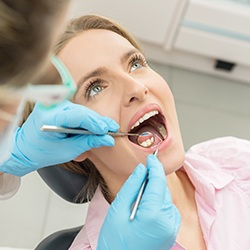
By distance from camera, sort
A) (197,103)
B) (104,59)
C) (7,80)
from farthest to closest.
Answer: (197,103), (104,59), (7,80)

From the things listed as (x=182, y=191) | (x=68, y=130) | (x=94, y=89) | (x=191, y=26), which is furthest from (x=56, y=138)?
(x=191, y=26)

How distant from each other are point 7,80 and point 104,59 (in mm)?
692

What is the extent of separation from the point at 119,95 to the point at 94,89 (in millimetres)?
76

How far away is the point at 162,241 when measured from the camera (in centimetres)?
107

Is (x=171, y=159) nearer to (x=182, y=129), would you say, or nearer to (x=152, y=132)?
(x=152, y=132)

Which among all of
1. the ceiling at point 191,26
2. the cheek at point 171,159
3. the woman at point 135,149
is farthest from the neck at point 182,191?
the ceiling at point 191,26

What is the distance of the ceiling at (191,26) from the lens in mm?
2564

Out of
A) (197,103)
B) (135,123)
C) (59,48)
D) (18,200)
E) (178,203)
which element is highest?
(59,48)

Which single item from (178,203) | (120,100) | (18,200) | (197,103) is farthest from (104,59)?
(197,103)

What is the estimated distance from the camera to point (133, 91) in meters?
1.21

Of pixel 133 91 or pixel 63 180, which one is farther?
pixel 63 180

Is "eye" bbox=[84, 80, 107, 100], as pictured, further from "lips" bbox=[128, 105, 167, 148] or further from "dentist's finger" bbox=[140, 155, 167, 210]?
"dentist's finger" bbox=[140, 155, 167, 210]

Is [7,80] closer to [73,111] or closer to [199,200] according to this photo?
[73,111]

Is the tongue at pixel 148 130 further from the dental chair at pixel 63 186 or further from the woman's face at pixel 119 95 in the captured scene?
the dental chair at pixel 63 186
